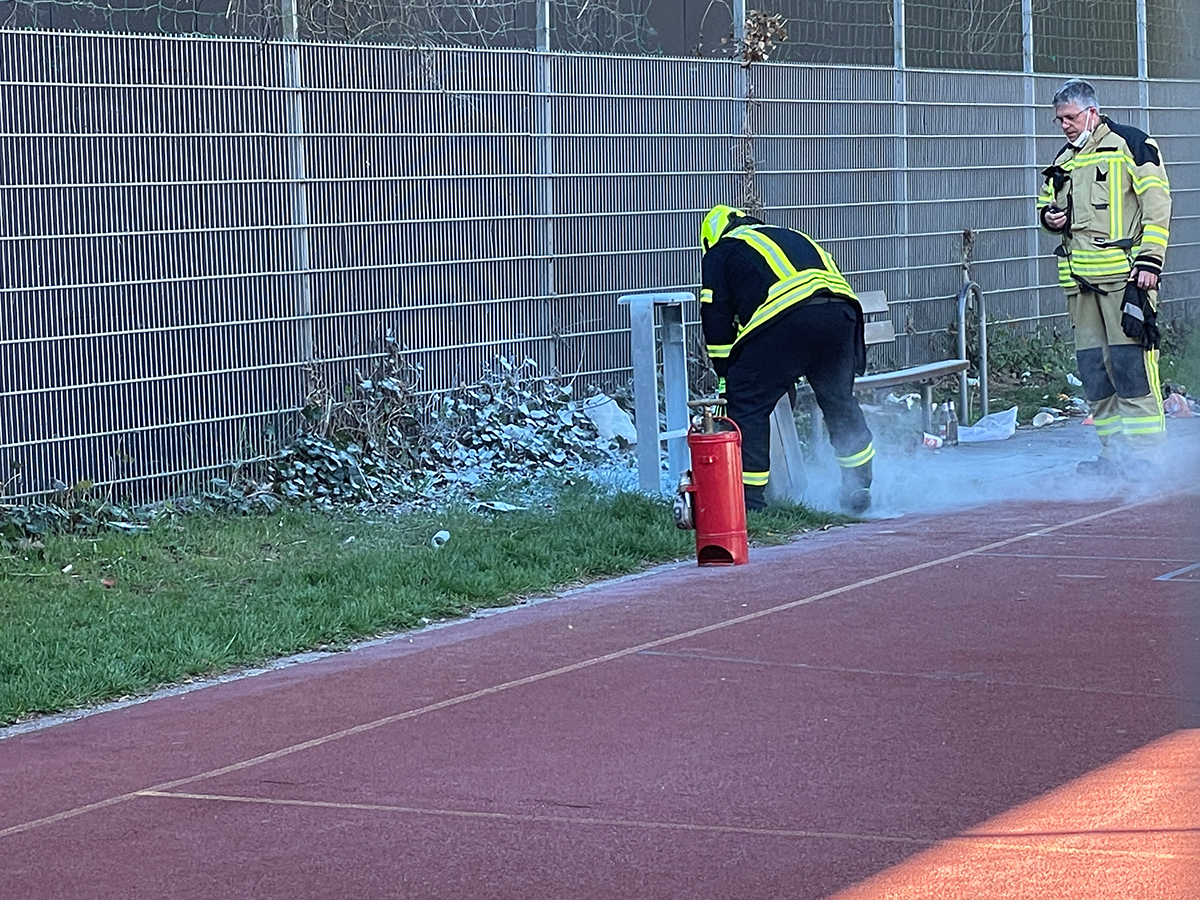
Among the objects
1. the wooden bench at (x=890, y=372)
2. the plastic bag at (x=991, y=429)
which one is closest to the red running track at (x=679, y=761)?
the wooden bench at (x=890, y=372)

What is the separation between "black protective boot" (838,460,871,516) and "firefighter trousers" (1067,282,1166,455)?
6.04ft

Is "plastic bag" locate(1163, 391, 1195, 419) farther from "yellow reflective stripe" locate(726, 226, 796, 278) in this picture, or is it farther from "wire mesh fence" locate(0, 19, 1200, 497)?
"yellow reflective stripe" locate(726, 226, 796, 278)

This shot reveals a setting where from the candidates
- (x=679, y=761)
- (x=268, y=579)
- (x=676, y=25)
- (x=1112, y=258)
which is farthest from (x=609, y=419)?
(x=679, y=761)

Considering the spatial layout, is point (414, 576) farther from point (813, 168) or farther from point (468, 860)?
point (813, 168)

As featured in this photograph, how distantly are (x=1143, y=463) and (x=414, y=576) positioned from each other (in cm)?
474

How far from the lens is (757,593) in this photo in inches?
305

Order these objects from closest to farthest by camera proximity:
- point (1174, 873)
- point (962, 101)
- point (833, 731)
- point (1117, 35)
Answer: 1. point (1174, 873)
2. point (833, 731)
3. point (962, 101)
4. point (1117, 35)

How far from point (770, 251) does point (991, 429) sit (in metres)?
4.22

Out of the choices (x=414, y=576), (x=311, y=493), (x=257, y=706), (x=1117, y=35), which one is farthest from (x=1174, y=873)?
(x=1117, y=35)

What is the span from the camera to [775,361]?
9.31 meters

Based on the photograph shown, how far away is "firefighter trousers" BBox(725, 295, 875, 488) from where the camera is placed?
30.4 ft

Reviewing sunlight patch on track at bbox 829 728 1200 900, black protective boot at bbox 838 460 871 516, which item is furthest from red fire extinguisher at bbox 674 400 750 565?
sunlight patch on track at bbox 829 728 1200 900

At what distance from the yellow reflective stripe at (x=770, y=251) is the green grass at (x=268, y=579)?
117cm

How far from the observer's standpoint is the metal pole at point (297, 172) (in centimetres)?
1019
